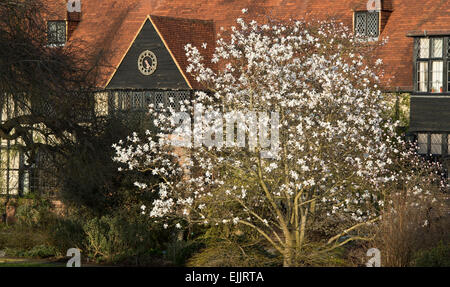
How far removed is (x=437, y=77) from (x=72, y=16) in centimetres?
1911

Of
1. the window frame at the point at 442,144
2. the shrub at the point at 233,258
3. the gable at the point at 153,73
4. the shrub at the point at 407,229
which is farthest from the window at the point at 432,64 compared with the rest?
the shrub at the point at 233,258

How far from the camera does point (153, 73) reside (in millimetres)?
34562

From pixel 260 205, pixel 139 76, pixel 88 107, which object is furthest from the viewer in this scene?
pixel 139 76

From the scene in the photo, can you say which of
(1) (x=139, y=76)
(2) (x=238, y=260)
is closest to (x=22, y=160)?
(1) (x=139, y=76)

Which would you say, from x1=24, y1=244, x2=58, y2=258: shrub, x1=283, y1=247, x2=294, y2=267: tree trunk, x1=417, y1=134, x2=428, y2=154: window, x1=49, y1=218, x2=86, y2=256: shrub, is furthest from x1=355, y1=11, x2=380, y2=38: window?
x1=283, y1=247, x2=294, y2=267: tree trunk

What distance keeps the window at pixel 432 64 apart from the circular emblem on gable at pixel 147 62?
10.4 metres

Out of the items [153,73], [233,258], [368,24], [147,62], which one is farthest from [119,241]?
[368,24]

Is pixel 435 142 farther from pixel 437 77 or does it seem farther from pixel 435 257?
pixel 435 257

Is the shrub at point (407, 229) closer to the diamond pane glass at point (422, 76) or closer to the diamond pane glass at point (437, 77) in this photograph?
the diamond pane glass at point (437, 77)

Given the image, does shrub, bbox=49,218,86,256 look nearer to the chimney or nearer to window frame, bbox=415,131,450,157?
window frame, bbox=415,131,450,157

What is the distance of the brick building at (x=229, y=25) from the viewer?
1183 inches

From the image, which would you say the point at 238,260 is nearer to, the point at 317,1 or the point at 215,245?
the point at 215,245

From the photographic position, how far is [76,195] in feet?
Answer: 78.6
